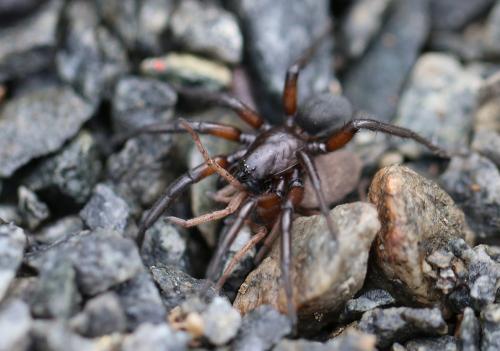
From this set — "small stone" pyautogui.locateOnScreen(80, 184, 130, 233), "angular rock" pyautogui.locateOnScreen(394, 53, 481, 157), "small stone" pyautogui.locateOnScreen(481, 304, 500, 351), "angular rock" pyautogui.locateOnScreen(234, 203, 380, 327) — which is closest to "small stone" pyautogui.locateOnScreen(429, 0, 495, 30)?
"angular rock" pyautogui.locateOnScreen(394, 53, 481, 157)

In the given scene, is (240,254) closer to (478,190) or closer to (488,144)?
(478,190)

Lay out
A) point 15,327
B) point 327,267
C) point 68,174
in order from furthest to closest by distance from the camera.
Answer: point 68,174, point 327,267, point 15,327

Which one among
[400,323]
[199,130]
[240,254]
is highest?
[199,130]

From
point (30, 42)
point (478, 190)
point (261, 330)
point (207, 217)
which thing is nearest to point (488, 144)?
point (478, 190)

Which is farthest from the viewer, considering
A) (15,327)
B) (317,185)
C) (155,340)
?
(317,185)

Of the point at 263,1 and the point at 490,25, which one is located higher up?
the point at 263,1

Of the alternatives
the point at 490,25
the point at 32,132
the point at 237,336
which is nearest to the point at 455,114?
the point at 490,25

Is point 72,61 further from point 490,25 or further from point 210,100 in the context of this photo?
point 490,25
